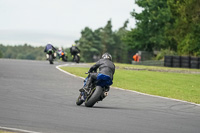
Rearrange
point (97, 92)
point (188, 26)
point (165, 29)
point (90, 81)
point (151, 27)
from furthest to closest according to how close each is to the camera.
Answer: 1. point (151, 27)
2. point (165, 29)
3. point (188, 26)
4. point (90, 81)
5. point (97, 92)

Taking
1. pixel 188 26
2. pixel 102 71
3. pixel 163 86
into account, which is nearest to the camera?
pixel 102 71

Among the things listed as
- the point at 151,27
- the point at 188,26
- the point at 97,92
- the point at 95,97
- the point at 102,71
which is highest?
the point at 151,27

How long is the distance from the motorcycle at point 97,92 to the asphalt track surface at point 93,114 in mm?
236

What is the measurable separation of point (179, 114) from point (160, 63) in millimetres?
31889

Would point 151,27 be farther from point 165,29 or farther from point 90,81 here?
point 90,81

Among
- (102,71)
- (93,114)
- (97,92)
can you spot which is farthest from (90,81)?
(93,114)

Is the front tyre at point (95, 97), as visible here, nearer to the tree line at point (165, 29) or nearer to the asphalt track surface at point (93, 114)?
the asphalt track surface at point (93, 114)

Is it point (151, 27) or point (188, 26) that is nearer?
point (188, 26)

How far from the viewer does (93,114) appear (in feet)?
32.1

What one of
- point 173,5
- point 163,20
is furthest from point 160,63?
point 163,20

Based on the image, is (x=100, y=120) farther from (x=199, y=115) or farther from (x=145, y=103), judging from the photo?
(x=145, y=103)

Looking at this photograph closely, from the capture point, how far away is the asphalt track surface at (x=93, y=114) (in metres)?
8.08

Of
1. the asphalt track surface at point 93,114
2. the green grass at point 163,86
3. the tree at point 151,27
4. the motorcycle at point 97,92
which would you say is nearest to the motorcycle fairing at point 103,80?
the motorcycle at point 97,92

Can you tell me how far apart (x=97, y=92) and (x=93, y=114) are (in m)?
1.12
